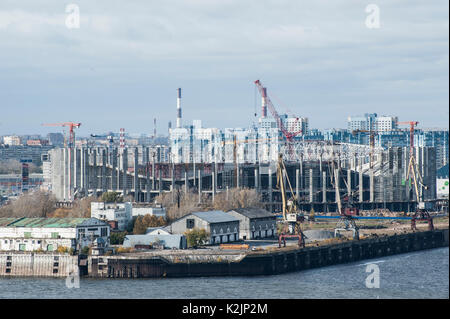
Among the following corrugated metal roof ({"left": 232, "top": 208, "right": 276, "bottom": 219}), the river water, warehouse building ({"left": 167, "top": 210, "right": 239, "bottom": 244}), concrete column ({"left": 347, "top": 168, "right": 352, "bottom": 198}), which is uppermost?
concrete column ({"left": 347, "top": 168, "right": 352, "bottom": 198})

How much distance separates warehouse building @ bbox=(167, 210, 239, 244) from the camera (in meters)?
44.7

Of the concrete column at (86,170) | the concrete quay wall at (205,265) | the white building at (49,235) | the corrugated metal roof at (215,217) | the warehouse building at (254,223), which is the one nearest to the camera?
the concrete quay wall at (205,265)

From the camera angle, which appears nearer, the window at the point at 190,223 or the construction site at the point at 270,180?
the window at the point at 190,223

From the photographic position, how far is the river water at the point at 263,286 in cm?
3372

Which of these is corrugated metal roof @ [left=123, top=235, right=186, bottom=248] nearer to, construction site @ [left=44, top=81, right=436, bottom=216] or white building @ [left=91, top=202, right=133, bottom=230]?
white building @ [left=91, top=202, right=133, bottom=230]

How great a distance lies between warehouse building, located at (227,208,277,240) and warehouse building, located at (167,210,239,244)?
54.9 inches

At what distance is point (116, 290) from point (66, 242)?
627 cm

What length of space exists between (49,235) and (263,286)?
968cm

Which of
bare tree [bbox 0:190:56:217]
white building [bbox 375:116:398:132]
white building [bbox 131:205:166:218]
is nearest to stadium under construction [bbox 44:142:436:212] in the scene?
bare tree [bbox 0:190:56:217]

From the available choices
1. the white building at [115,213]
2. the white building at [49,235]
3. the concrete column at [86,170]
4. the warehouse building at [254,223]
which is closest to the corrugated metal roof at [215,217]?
the warehouse building at [254,223]

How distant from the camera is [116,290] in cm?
3506

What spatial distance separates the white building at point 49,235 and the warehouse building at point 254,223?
723cm

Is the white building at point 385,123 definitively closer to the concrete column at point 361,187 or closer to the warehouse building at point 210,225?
the concrete column at point 361,187
